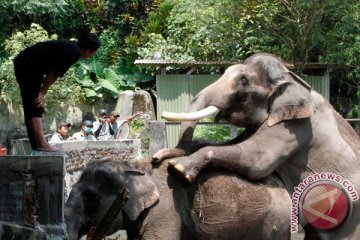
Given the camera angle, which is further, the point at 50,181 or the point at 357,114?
the point at 357,114

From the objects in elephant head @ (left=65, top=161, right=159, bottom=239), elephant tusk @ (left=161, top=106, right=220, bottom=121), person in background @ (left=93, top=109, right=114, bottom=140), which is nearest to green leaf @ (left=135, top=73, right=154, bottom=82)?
person in background @ (left=93, top=109, right=114, bottom=140)

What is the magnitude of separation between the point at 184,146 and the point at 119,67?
63.2 feet

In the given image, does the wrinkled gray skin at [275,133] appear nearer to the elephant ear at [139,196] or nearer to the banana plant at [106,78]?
the elephant ear at [139,196]

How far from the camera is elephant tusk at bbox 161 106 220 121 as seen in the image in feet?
28.0

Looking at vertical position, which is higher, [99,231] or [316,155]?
[316,155]

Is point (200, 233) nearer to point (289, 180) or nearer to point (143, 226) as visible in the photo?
point (143, 226)

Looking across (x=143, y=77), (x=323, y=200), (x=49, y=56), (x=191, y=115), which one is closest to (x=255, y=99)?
(x=191, y=115)

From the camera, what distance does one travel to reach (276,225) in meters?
8.80

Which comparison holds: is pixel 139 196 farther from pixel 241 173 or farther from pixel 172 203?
pixel 241 173

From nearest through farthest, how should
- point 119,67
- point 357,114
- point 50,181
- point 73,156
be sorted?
point 50,181, point 73,156, point 357,114, point 119,67

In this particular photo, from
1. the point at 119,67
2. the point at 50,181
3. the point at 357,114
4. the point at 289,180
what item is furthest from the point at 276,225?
the point at 119,67

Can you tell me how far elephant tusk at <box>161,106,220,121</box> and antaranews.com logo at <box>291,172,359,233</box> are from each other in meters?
1.28

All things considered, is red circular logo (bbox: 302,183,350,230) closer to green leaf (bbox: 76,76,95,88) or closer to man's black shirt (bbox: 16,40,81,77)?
man's black shirt (bbox: 16,40,81,77)

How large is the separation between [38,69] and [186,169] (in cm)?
175
